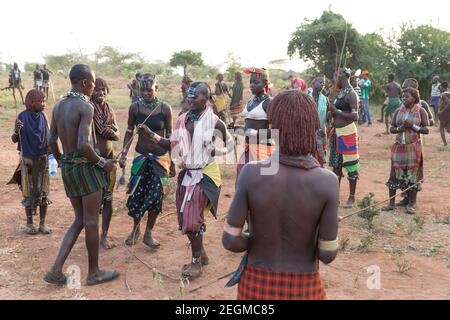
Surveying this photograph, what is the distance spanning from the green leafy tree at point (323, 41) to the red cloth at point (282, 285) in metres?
18.8

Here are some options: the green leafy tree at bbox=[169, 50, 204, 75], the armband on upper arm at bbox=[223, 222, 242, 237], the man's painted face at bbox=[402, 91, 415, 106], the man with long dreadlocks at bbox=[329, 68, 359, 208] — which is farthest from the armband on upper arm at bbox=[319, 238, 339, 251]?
the green leafy tree at bbox=[169, 50, 204, 75]

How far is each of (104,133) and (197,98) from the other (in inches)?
42.6

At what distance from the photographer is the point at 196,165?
13.5 feet

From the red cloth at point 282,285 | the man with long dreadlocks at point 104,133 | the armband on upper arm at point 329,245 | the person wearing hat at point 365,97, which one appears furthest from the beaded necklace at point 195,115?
the person wearing hat at point 365,97

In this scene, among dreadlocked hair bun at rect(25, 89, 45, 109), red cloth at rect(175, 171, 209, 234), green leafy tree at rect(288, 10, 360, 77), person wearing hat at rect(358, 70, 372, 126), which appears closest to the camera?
red cloth at rect(175, 171, 209, 234)

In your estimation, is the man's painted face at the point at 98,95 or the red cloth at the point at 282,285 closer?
the red cloth at the point at 282,285

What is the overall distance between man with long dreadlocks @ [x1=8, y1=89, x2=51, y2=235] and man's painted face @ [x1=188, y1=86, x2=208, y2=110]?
2.03 metres

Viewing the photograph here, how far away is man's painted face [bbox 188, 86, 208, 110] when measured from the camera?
409cm

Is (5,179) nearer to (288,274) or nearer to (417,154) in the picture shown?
(417,154)

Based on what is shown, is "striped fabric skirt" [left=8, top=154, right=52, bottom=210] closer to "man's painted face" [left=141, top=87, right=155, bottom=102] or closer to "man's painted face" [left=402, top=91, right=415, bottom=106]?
"man's painted face" [left=141, top=87, right=155, bottom=102]

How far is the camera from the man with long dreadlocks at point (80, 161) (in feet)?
12.2

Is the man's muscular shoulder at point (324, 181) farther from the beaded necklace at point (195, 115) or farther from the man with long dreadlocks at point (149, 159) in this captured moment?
the man with long dreadlocks at point (149, 159)
